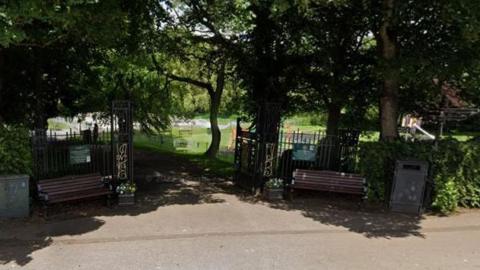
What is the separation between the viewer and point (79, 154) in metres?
8.77

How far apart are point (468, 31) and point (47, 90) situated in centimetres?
1261

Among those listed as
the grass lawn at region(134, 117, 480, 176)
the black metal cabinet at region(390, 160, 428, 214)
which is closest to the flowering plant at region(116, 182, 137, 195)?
the grass lawn at region(134, 117, 480, 176)

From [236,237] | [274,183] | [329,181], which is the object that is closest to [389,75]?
[329,181]

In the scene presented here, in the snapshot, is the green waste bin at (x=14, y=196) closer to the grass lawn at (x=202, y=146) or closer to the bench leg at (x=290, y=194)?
the bench leg at (x=290, y=194)

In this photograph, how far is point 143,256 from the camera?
595cm

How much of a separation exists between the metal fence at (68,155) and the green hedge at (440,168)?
5913mm

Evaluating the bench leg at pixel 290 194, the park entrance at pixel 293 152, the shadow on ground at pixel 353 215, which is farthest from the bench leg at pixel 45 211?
the bench leg at pixel 290 194

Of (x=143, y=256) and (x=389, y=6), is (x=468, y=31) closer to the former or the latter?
(x=389, y=6)

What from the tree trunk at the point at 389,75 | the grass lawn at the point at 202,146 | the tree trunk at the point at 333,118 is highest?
the tree trunk at the point at 389,75

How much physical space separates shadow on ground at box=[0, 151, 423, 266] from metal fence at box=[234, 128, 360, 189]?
26.4 inches

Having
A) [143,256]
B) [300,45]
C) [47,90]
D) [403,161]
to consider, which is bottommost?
[143,256]

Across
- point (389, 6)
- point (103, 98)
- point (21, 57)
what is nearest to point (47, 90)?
point (21, 57)

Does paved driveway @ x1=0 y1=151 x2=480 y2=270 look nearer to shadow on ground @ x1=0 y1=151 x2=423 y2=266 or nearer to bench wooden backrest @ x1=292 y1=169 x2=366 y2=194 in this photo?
shadow on ground @ x1=0 y1=151 x2=423 y2=266

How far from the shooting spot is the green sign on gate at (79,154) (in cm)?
870
